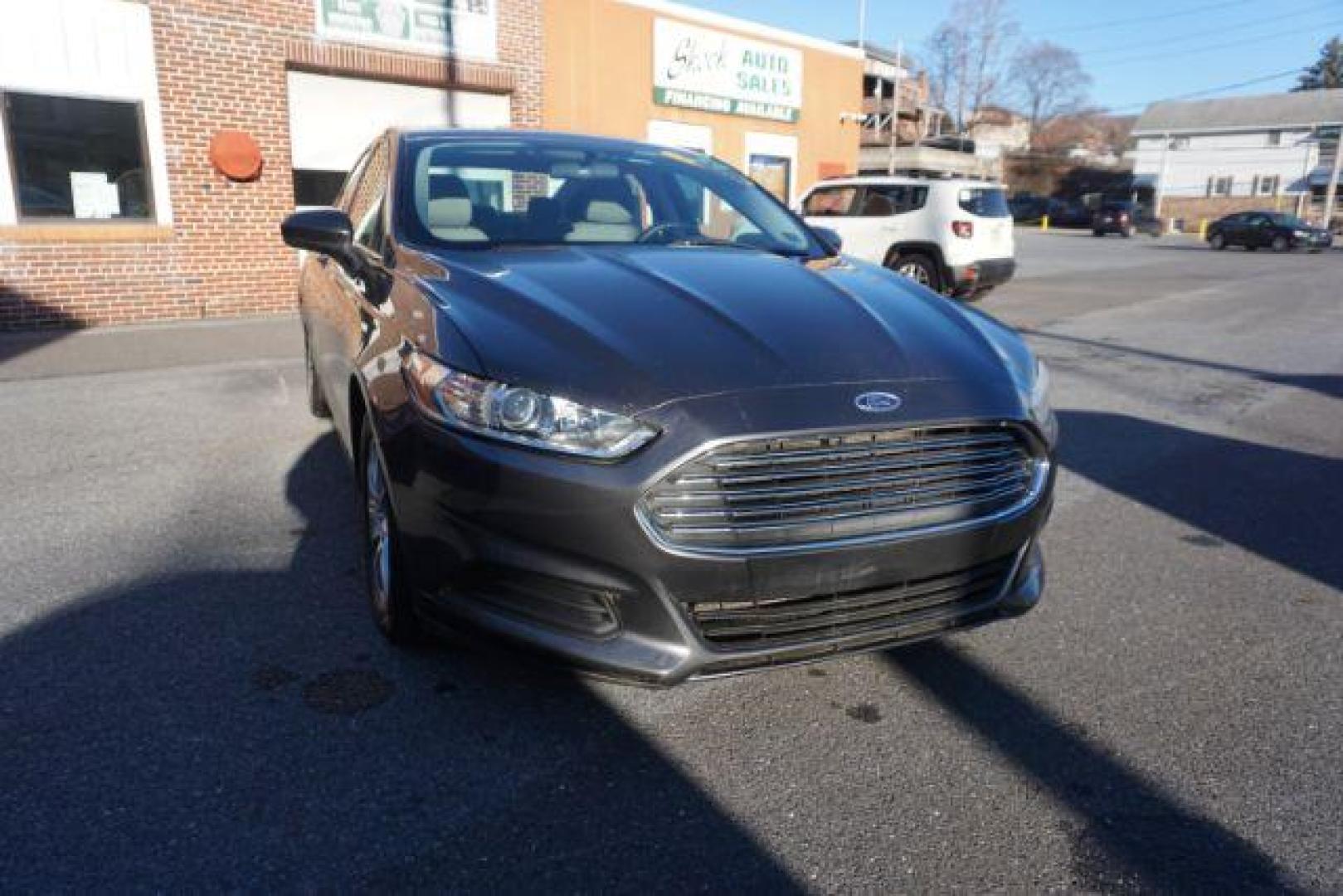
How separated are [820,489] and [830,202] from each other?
12.2m

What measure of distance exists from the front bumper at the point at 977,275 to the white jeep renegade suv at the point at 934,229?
0.03ft

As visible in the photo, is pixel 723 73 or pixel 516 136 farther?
pixel 723 73

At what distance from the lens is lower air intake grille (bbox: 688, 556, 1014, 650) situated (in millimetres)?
2295

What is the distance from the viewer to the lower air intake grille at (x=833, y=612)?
2.29 metres

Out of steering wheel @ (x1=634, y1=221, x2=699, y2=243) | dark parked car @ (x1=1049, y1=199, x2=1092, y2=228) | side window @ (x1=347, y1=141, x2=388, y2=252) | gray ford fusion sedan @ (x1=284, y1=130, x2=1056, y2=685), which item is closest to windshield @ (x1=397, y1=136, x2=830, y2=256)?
steering wheel @ (x1=634, y1=221, x2=699, y2=243)

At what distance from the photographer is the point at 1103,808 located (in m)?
2.30

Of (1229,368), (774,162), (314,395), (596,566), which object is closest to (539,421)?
(596,566)

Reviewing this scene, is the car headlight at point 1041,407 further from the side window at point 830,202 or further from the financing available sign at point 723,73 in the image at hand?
the financing available sign at point 723,73

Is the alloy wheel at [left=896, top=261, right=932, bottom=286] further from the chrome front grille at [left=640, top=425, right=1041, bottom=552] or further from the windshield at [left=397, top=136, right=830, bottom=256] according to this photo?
the chrome front grille at [left=640, top=425, right=1041, bottom=552]

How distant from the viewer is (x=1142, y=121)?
6844 cm

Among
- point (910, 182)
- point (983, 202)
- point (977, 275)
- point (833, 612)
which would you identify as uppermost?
point (910, 182)

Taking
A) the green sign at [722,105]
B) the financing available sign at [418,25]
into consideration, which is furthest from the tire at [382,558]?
the green sign at [722,105]

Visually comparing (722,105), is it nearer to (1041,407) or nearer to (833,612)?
(1041,407)

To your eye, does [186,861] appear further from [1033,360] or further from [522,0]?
[522,0]
